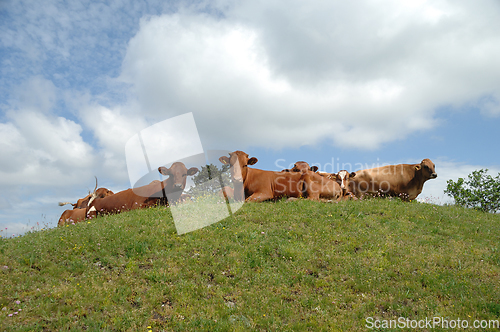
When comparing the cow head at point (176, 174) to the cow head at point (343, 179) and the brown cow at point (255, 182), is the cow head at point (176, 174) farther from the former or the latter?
the cow head at point (343, 179)

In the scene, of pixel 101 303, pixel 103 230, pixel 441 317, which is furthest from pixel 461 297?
pixel 103 230

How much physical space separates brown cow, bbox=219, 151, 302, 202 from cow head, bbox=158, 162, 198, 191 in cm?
235

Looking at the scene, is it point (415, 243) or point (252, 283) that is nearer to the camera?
point (252, 283)

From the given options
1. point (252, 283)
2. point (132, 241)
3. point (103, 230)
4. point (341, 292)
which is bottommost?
point (341, 292)

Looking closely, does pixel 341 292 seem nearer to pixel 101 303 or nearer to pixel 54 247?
pixel 101 303

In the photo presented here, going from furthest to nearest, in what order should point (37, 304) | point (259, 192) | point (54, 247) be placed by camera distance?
point (259, 192) < point (54, 247) < point (37, 304)

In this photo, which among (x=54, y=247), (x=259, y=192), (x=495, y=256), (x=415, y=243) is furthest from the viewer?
(x=259, y=192)

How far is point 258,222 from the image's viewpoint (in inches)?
520

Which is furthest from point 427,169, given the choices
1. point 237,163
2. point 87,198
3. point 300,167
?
point 87,198

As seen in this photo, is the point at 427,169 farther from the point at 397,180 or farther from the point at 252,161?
the point at 252,161

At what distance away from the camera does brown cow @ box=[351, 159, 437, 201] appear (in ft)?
73.7

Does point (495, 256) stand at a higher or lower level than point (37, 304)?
lower

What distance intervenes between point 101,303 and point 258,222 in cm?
682

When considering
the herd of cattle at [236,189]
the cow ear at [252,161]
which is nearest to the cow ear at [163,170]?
the herd of cattle at [236,189]
